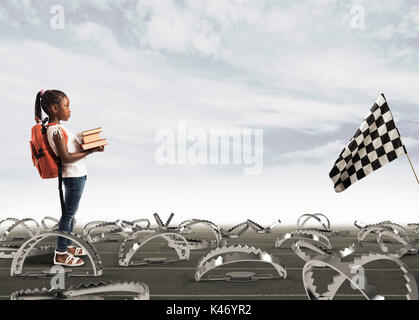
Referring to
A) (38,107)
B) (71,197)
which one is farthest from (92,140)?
(38,107)

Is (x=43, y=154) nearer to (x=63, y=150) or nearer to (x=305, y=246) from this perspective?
(x=63, y=150)

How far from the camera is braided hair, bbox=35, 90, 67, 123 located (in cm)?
579

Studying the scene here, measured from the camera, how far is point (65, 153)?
555cm

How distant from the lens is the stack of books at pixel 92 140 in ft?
18.0

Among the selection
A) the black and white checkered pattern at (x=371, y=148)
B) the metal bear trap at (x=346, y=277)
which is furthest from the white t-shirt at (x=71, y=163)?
the black and white checkered pattern at (x=371, y=148)

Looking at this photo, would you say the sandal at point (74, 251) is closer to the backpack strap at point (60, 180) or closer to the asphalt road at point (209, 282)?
the asphalt road at point (209, 282)

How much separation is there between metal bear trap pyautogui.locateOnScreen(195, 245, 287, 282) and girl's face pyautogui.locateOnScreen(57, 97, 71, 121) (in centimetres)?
276

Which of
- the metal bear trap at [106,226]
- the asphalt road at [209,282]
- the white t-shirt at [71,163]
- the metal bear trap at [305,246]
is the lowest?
the asphalt road at [209,282]

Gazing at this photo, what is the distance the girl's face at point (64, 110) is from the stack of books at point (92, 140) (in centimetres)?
53

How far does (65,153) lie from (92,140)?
0.41 meters

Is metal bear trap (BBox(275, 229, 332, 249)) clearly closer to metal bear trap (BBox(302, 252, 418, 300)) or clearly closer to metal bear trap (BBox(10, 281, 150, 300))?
metal bear trap (BBox(302, 252, 418, 300))

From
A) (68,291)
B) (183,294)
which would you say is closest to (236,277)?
(183,294)
